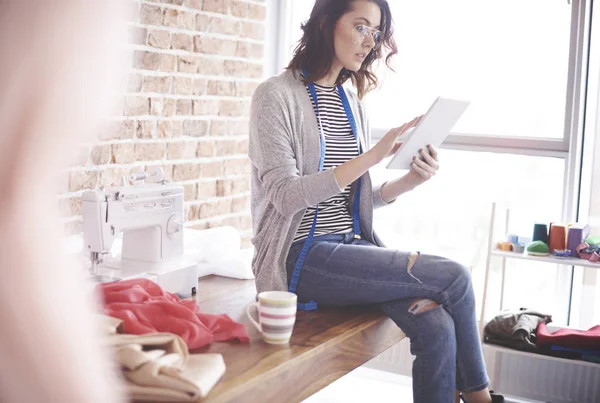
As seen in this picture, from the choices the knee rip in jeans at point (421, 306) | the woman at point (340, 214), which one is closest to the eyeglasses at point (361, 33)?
the woman at point (340, 214)

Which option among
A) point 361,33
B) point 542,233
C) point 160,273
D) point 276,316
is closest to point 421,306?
point 276,316

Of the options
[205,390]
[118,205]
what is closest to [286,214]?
[118,205]

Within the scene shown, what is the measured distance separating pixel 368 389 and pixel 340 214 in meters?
1.29

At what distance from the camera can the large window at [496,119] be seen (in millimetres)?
3123

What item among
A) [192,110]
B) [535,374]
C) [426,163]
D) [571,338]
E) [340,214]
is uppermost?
[192,110]

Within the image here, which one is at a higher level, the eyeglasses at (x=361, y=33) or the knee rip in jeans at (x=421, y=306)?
the eyeglasses at (x=361, y=33)

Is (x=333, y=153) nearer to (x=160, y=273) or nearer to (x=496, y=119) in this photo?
(x=160, y=273)

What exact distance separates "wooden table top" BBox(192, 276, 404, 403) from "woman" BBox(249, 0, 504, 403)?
73mm

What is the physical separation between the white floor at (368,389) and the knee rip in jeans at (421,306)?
1.22m

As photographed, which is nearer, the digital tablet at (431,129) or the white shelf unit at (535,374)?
the digital tablet at (431,129)

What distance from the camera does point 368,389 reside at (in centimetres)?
323

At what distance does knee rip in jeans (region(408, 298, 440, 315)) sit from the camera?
1956 mm

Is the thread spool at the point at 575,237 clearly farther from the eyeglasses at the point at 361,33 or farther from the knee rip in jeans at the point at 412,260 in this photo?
the eyeglasses at the point at 361,33

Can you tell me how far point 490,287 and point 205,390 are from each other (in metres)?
2.29
